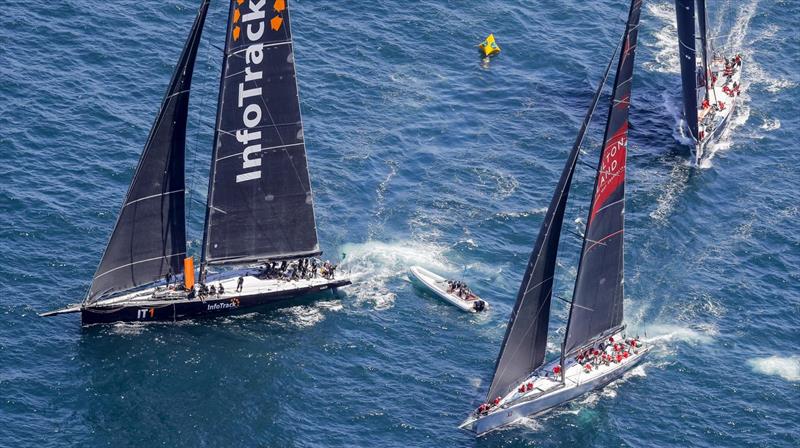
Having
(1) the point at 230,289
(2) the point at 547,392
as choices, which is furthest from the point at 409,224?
A: (2) the point at 547,392

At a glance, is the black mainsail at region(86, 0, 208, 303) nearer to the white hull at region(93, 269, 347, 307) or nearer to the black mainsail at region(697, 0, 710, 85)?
the white hull at region(93, 269, 347, 307)

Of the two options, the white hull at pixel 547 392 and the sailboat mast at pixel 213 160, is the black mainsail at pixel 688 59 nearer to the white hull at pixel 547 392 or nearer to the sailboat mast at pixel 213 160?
the white hull at pixel 547 392

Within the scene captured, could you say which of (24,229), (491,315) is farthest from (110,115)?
(491,315)

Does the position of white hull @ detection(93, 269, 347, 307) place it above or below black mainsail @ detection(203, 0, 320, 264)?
below

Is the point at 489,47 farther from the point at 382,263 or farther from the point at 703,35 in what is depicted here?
the point at 382,263

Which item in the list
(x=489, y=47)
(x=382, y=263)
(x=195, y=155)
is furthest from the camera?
(x=489, y=47)

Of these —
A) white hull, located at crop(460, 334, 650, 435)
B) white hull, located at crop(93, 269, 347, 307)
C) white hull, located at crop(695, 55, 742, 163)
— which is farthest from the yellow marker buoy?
white hull, located at crop(460, 334, 650, 435)

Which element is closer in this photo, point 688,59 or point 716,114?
point 688,59
